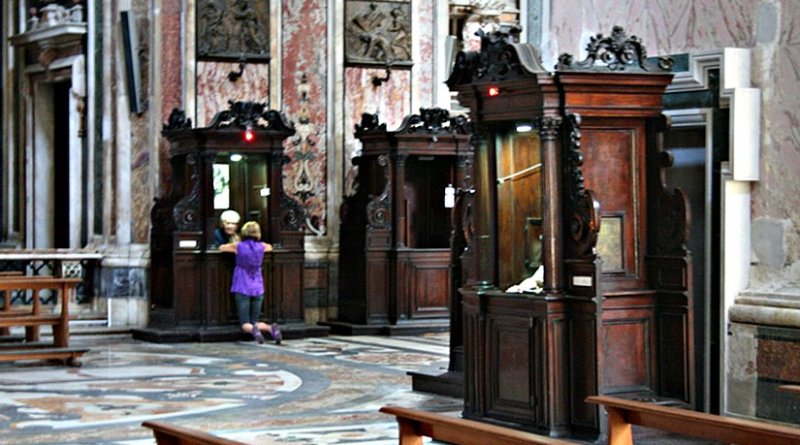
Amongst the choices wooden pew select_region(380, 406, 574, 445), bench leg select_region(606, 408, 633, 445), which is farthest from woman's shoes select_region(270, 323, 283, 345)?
wooden pew select_region(380, 406, 574, 445)

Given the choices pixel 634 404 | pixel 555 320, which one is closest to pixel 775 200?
pixel 555 320

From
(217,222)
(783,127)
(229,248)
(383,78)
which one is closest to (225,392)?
(229,248)

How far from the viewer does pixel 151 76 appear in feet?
65.6

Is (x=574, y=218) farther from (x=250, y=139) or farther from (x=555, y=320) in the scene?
(x=250, y=139)

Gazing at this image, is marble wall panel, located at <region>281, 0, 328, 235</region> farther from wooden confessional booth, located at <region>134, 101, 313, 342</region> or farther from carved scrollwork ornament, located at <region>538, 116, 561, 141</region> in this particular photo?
carved scrollwork ornament, located at <region>538, 116, 561, 141</region>

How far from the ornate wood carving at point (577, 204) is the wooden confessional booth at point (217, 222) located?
899 centimetres

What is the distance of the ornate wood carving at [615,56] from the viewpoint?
10.0 metres

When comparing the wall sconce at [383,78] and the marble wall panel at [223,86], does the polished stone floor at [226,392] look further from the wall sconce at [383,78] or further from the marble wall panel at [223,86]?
the wall sconce at [383,78]

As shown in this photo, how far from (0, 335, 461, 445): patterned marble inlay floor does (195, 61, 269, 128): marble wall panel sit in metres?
3.44

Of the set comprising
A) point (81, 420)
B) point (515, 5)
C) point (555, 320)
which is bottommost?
point (81, 420)

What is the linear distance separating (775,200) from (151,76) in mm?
11608

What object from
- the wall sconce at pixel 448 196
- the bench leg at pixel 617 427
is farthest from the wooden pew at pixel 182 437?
the wall sconce at pixel 448 196

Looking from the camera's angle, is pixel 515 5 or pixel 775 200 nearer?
pixel 775 200

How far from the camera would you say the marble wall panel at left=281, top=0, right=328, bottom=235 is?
20.4 m
